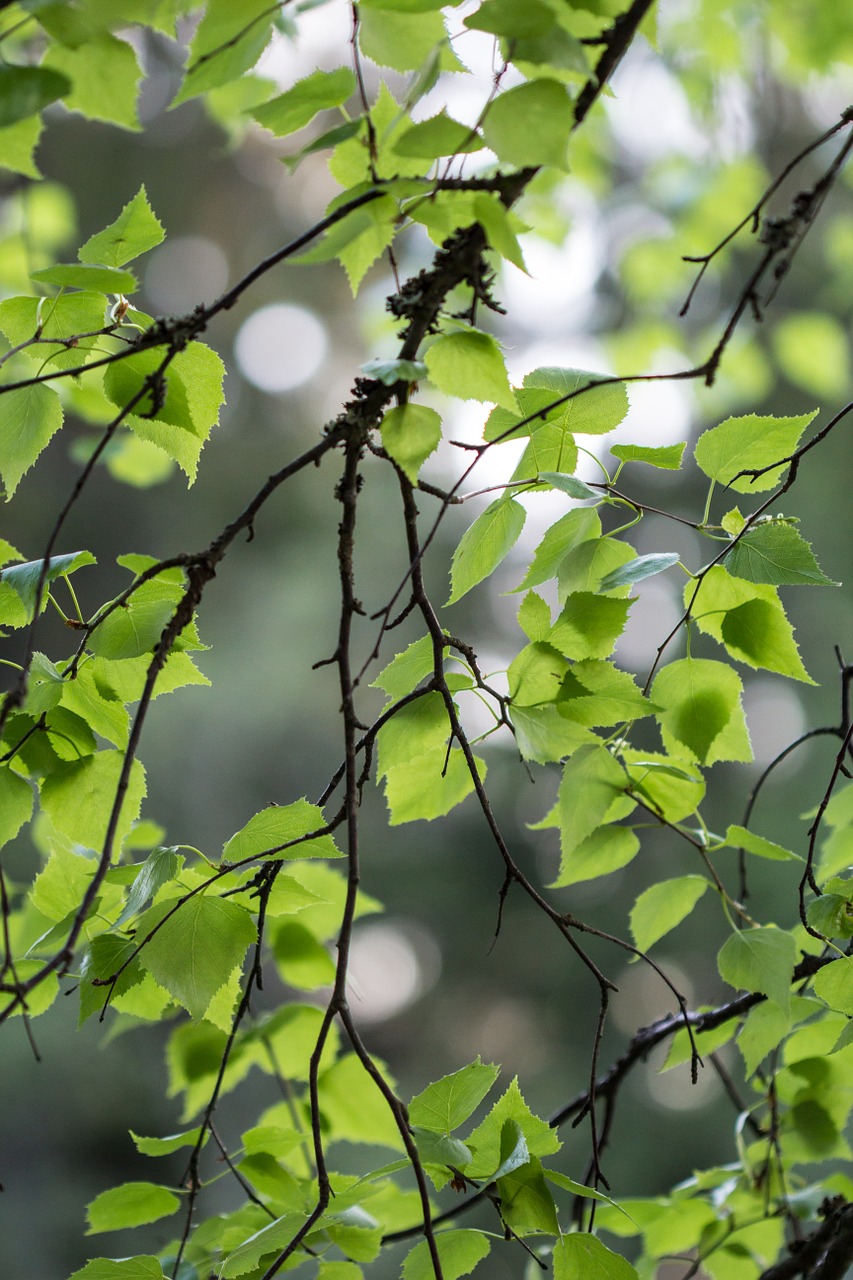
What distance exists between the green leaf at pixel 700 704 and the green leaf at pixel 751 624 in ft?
0.05

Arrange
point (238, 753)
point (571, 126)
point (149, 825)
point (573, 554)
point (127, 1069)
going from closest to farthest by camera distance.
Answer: point (571, 126) → point (573, 554) → point (149, 825) → point (127, 1069) → point (238, 753)

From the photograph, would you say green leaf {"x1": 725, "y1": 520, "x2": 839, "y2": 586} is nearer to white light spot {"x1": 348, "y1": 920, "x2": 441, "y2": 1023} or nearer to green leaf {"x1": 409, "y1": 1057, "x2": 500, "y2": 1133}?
green leaf {"x1": 409, "y1": 1057, "x2": 500, "y2": 1133}

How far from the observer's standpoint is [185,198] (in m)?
4.06

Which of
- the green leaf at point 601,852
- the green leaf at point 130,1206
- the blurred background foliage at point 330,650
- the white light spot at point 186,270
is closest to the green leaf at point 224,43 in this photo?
the green leaf at point 601,852

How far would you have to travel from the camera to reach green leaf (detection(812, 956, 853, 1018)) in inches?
17.3

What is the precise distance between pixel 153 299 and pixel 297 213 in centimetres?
69

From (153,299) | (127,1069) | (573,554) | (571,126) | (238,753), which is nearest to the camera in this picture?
(571,126)

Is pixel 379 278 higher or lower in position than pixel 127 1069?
higher

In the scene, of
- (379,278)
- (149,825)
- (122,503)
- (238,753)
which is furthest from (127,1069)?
(379,278)

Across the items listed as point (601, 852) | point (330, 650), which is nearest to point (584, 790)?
point (601, 852)

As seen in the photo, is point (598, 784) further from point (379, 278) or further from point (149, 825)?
point (379, 278)

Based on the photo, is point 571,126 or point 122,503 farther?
point 122,503

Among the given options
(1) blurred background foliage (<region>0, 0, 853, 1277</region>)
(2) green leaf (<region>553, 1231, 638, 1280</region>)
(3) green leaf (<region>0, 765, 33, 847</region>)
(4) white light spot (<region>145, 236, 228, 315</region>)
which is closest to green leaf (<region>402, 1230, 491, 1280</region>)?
(2) green leaf (<region>553, 1231, 638, 1280</region>)

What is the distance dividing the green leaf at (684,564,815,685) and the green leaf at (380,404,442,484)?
Answer: 0.16 metres
